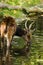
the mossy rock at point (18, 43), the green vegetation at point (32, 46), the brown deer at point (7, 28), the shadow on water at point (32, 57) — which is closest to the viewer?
the shadow on water at point (32, 57)

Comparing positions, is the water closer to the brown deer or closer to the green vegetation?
the green vegetation

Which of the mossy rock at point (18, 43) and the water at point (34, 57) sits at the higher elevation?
the mossy rock at point (18, 43)

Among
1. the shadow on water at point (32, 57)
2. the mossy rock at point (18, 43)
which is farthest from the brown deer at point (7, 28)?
the mossy rock at point (18, 43)

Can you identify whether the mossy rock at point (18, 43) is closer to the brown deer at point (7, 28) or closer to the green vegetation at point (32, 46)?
the green vegetation at point (32, 46)

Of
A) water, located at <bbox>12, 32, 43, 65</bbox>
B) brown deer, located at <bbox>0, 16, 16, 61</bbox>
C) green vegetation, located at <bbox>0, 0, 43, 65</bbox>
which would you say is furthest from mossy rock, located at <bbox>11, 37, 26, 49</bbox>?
brown deer, located at <bbox>0, 16, 16, 61</bbox>

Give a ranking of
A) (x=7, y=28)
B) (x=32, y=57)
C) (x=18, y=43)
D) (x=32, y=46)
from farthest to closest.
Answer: (x=18, y=43), (x=32, y=46), (x=7, y=28), (x=32, y=57)

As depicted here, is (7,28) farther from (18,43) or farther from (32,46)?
(18,43)

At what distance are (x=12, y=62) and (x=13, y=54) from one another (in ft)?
4.52

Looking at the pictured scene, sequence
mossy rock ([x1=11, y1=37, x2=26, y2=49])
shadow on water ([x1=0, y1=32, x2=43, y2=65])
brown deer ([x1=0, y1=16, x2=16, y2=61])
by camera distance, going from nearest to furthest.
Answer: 1. shadow on water ([x1=0, y1=32, x2=43, y2=65])
2. brown deer ([x1=0, y1=16, x2=16, y2=61])
3. mossy rock ([x1=11, y1=37, x2=26, y2=49])

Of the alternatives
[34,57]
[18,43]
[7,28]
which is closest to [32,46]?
[18,43]

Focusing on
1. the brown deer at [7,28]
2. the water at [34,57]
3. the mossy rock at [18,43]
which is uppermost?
the brown deer at [7,28]

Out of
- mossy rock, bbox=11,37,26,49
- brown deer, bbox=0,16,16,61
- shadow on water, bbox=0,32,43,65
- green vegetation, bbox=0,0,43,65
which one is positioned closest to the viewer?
shadow on water, bbox=0,32,43,65

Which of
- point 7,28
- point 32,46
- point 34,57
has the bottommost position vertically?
point 34,57

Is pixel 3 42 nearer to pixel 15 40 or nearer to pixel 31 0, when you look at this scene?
pixel 15 40
